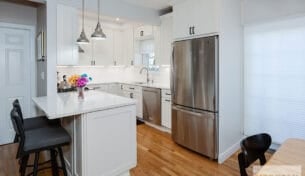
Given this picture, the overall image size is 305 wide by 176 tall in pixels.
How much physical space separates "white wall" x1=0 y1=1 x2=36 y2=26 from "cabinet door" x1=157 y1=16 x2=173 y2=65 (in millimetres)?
2552

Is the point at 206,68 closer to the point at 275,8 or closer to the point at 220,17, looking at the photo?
the point at 220,17

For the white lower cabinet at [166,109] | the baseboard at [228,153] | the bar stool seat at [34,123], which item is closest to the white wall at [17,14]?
the bar stool seat at [34,123]

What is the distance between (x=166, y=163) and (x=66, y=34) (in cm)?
267

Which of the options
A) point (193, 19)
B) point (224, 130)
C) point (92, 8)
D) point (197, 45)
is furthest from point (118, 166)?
point (92, 8)

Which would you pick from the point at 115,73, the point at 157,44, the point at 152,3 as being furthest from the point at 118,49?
the point at 152,3

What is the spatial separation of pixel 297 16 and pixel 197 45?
4.52ft

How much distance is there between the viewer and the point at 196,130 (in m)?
2.99

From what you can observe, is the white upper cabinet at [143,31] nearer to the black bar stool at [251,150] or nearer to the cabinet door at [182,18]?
the cabinet door at [182,18]

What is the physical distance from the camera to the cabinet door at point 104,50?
207 inches

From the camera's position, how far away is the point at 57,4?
10.5ft

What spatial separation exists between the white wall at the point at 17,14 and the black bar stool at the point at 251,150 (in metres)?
4.03

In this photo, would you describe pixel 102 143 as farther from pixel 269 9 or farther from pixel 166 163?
pixel 269 9

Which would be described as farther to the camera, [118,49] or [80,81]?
[118,49]

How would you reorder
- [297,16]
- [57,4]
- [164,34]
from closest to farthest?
[297,16], [57,4], [164,34]
